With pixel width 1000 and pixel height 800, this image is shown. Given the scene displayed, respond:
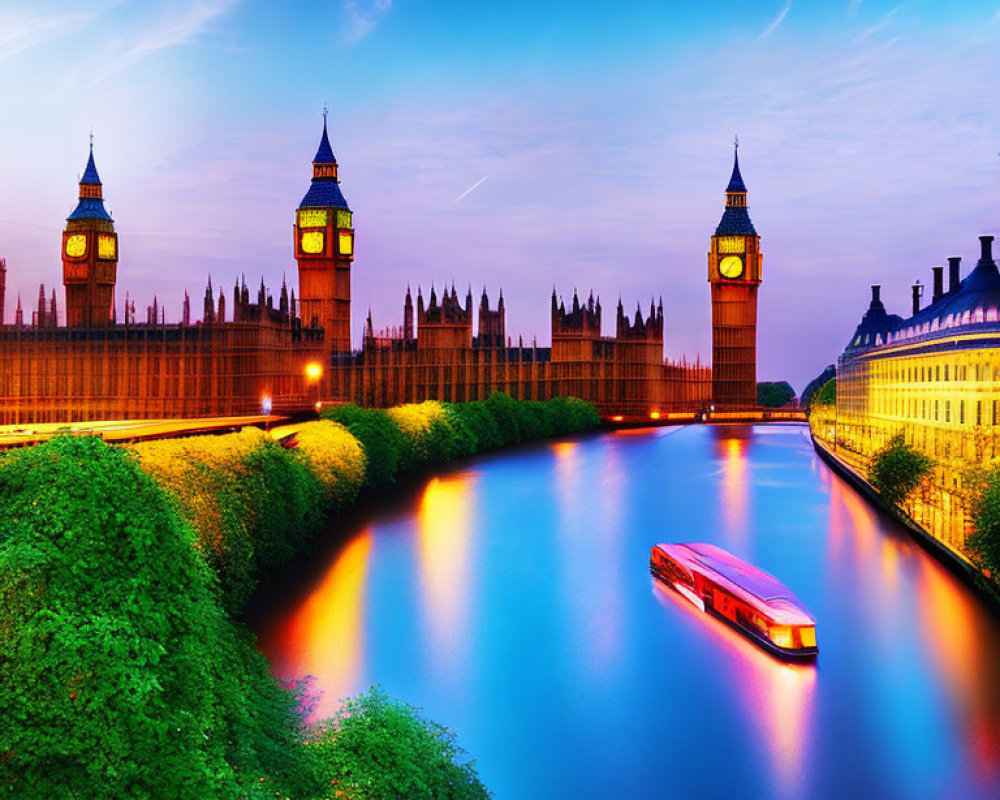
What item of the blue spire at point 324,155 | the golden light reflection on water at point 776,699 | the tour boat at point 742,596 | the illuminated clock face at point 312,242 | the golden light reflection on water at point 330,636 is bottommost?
the golden light reflection on water at point 776,699

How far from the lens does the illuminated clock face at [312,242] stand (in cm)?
8162

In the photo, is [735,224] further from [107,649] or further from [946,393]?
[107,649]

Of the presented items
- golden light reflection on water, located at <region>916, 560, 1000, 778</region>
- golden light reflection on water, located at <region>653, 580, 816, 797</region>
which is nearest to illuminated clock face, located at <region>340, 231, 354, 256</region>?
golden light reflection on water, located at <region>916, 560, 1000, 778</region>

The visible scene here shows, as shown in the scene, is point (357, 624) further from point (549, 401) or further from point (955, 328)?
point (549, 401)

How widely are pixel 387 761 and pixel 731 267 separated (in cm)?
7778

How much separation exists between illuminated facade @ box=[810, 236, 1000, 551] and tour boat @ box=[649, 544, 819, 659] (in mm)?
7233

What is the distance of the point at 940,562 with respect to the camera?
22562 mm

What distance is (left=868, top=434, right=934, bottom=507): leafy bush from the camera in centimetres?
2806

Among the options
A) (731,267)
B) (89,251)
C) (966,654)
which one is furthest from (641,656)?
(89,251)

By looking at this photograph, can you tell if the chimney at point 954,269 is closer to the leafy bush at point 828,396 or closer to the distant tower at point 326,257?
the leafy bush at point 828,396

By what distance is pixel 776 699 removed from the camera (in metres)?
13.3

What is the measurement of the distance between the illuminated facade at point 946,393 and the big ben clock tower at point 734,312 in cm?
3156

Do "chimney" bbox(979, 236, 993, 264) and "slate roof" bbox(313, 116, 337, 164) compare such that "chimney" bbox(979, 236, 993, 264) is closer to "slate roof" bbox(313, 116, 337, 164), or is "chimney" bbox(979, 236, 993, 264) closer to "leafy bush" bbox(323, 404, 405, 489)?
"leafy bush" bbox(323, 404, 405, 489)

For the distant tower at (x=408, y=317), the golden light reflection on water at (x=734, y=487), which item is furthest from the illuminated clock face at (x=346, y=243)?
the golden light reflection on water at (x=734, y=487)
